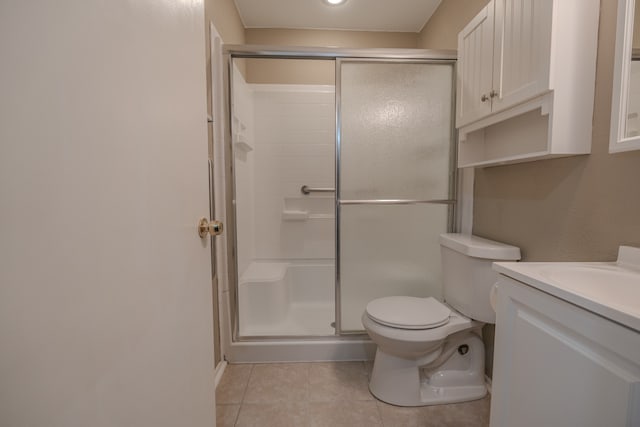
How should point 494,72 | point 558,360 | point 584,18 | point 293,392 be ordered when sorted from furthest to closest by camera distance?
point 293,392 → point 494,72 → point 584,18 → point 558,360

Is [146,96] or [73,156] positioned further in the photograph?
[146,96]

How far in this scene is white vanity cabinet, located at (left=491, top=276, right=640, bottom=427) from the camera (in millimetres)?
544

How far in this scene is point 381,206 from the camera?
6.18 ft

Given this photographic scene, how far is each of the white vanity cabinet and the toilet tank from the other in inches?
21.2

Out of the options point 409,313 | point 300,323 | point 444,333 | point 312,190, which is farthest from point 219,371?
point 312,190

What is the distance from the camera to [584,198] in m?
1.05

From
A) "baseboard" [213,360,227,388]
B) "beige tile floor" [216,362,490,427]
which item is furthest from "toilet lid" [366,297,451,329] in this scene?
"baseboard" [213,360,227,388]

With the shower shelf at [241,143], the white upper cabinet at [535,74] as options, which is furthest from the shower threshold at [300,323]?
the white upper cabinet at [535,74]

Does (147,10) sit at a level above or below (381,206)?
above

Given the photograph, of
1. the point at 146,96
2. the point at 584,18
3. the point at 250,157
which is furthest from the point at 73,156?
the point at 250,157

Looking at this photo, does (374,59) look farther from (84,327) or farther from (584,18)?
(84,327)

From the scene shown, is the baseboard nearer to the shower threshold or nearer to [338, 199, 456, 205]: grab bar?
the shower threshold

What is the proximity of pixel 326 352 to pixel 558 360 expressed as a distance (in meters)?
1.43

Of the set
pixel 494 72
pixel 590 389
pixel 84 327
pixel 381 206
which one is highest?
pixel 494 72
